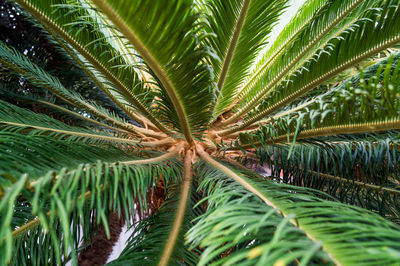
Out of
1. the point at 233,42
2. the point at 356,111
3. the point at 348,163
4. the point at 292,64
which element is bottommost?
the point at 348,163

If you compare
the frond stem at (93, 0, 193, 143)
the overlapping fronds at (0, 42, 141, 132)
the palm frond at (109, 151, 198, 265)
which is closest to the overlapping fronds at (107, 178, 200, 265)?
the palm frond at (109, 151, 198, 265)

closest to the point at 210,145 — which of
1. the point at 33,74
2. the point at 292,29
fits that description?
the point at 292,29

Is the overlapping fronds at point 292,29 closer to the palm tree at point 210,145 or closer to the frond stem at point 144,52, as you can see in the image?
the palm tree at point 210,145

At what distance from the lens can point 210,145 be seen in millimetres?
1215

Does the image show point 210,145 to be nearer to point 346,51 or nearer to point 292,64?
point 292,64

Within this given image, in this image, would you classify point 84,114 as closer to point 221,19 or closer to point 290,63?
point 221,19

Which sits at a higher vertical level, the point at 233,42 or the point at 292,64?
the point at 233,42

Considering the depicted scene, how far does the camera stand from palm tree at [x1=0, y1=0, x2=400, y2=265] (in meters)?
0.41

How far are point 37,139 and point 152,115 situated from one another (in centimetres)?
56

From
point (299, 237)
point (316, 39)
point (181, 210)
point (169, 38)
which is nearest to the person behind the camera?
point (299, 237)

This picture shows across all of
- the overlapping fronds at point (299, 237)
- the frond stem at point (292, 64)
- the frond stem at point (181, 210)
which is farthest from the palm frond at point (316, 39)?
the overlapping fronds at point (299, 237)

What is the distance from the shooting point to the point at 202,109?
90 cm

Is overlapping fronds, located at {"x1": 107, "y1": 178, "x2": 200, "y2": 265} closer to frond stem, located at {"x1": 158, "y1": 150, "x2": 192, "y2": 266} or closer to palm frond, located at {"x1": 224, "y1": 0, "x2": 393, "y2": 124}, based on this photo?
frond stem, located at {"x1": 158, "y1": 150, "x2": 192, "y2": 266}

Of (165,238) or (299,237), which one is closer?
(299,237)
